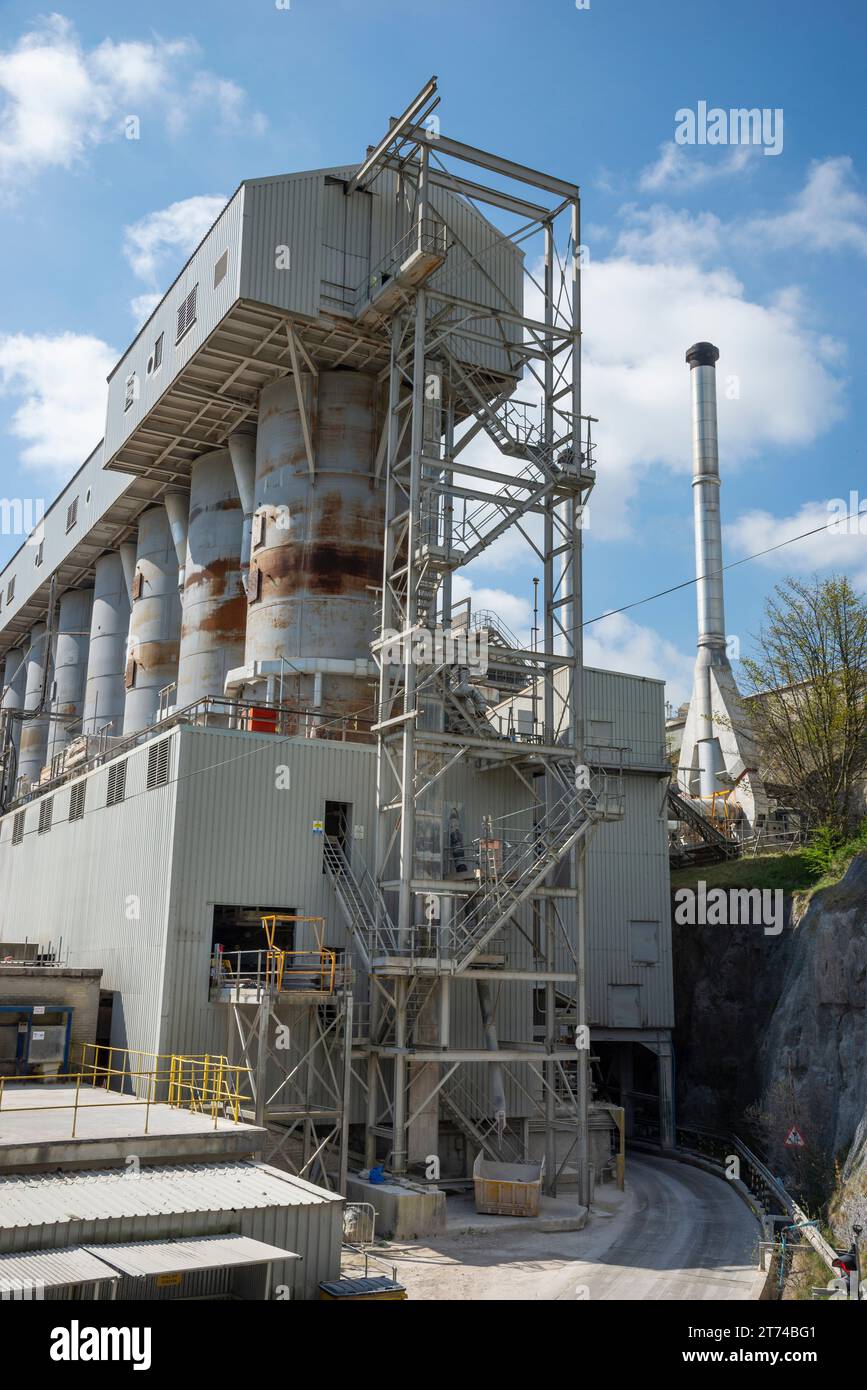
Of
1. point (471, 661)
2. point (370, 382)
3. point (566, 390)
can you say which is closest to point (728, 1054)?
point (471, 661)

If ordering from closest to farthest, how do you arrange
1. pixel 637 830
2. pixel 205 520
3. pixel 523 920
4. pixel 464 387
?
pixel 523 920
pixel 464 387
pixel 637 830
pixel 205 520

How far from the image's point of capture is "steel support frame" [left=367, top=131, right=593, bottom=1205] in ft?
85.4

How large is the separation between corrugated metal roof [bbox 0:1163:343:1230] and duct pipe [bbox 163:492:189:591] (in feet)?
97.8

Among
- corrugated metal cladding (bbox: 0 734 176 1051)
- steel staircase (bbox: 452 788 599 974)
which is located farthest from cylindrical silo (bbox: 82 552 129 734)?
steel staircase (bbox: 452 788 599 974)

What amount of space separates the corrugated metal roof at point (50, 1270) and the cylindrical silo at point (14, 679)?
58052 millimetres

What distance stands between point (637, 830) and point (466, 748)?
12.4 meters

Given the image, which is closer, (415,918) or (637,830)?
(415,918)

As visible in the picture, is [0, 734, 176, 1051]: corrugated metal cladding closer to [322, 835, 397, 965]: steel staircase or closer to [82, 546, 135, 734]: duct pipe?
[322, 835, 397, 965]: steel staircase

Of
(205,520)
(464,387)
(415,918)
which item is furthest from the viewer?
(205,520)

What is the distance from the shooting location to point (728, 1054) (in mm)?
35406

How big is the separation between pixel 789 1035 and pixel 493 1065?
8567 mm

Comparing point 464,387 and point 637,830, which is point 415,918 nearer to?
point 637,830

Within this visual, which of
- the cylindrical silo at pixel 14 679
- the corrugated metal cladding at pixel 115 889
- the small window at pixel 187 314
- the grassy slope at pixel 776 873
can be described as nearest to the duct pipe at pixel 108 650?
the corrugated metal cladding at pixel 115 889

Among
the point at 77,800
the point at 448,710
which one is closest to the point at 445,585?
the point at 448,710
